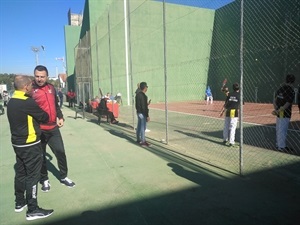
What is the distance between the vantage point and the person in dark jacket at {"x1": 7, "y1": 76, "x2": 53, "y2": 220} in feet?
11.9

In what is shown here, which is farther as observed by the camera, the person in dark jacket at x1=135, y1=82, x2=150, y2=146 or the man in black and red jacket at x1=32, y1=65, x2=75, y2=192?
the person in dark jacket at x1=135, y1=82, x2=150, y2=146

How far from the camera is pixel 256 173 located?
207 inches

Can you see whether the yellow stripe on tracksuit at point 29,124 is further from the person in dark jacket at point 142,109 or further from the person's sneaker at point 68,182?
the person in dark jacket at point 142,109

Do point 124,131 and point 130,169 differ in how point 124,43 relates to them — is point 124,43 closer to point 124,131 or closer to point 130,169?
point 124,131

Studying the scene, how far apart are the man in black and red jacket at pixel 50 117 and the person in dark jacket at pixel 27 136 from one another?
756 mm

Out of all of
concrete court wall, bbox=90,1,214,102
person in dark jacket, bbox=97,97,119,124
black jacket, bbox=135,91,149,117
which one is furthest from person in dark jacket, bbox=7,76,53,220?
concrete court wall, bbox=90,1,214,102

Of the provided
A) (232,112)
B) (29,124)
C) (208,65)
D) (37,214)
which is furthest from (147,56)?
(37,214)

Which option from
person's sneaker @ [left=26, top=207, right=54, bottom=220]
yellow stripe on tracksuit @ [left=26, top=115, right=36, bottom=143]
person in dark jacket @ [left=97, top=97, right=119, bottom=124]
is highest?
yellow stripe on tracksuit @ [left=26, top=115, right=36, bottom=143]

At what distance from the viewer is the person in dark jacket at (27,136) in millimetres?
3629

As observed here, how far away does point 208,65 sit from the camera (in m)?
12.2

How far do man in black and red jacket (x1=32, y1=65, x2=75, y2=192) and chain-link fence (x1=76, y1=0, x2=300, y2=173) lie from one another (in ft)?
9.65

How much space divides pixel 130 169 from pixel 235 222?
270 cm

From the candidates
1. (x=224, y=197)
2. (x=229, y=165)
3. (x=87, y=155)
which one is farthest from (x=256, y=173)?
(x=87, y=155)

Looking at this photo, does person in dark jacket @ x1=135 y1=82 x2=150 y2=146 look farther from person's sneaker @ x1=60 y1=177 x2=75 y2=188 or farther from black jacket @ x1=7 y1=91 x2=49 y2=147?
black jacket @ x1=7 y1=91 x2=49 y2=147
